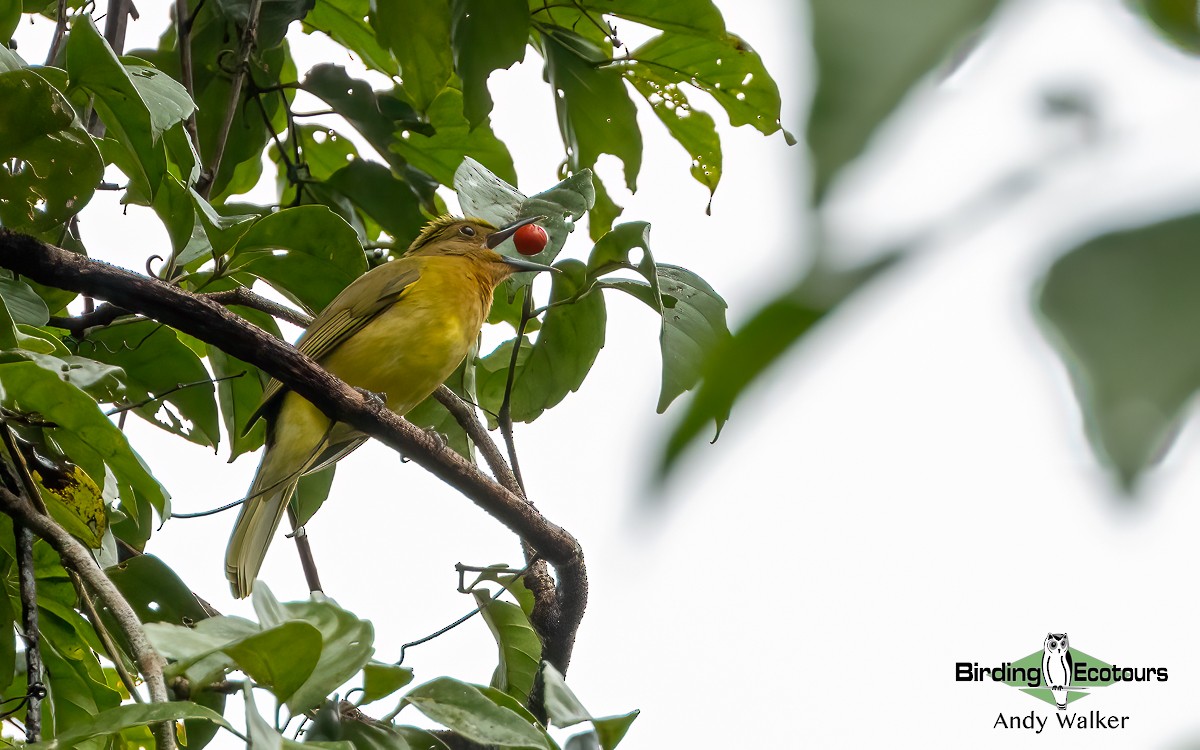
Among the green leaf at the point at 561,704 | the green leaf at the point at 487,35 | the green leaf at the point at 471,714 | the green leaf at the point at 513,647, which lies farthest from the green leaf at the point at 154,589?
the green leaf at the point at 487,35

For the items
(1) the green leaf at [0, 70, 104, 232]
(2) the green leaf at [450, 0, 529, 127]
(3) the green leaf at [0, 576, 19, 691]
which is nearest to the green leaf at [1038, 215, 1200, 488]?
(1) the green leaf at [0, 70, 104, 232]

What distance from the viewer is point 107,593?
174cm

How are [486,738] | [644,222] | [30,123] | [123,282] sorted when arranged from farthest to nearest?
[644,222]
[123,282]
[30,123]
[486,738]

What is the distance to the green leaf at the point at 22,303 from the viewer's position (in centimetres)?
228

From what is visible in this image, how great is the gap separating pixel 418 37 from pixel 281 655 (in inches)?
74.3

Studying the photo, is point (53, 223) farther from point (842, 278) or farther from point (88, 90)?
point (842, 278)

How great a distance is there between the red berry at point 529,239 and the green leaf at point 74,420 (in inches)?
63.6

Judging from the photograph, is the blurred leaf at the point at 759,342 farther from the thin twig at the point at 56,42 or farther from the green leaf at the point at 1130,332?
the thin twig at the point at 56,42

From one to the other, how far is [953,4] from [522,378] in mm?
2871

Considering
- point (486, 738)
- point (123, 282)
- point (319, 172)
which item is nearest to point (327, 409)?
point (123, 282)

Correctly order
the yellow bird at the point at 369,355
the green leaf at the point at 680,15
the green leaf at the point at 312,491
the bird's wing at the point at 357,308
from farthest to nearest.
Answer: the bird's wing at the point at 357,308 < the yellow bird at the point at 369,355 < the green leaf at the point at 312,491 < the green leaf at the point at 680,15

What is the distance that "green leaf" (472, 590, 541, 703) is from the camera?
2.76 m

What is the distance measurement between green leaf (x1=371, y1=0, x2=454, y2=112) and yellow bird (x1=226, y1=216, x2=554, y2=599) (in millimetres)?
649

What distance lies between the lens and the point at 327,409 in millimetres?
2596
